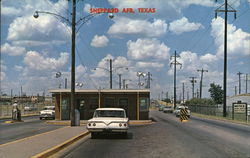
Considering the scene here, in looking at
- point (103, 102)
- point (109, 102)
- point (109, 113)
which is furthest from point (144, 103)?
point (109, 113)

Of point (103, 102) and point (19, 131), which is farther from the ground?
point (103, 102)

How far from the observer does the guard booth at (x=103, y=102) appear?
111 feet

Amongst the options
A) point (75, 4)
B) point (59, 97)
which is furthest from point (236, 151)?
point (59, 97)

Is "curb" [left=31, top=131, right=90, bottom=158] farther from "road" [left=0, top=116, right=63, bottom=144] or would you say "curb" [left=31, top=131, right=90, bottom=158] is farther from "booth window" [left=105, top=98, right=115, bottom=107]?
"booth window" [left=105, top=98, right=115, bottom=107]

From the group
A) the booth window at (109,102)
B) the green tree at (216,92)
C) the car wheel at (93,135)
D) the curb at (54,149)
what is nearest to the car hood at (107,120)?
the car wheel at (93,135)

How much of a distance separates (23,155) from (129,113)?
24.3 m

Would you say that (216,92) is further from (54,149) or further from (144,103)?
(54,149)

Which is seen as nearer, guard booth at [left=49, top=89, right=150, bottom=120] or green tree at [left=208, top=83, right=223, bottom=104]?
guard booth at [left=49, top=89, right=150, bottom=120]

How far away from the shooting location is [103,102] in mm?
34438

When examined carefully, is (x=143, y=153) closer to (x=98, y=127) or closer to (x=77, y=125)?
(x=98, y=127)

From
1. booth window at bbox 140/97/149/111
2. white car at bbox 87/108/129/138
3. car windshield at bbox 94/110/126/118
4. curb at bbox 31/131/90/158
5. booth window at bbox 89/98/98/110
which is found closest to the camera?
curb at bbox 31/131/90/158

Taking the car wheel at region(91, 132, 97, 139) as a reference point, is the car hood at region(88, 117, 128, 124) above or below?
above

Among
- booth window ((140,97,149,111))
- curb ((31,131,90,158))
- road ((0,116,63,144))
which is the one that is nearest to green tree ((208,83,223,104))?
booth window ((140,97,149,111))

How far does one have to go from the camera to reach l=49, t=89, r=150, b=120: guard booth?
111 feet
